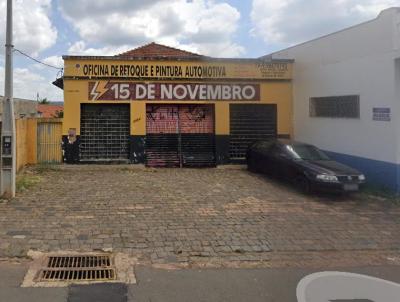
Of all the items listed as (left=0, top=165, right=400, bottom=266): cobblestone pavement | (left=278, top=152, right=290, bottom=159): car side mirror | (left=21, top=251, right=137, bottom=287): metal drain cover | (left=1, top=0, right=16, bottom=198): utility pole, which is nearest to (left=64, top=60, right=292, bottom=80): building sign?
(left=278, top=152, right=290, bottom=159): car side mirror

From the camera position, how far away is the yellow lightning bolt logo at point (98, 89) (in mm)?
16328

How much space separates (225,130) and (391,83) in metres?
6.72

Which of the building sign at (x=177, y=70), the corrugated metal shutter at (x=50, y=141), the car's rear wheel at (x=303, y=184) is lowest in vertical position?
the car's rear wheel at (x=303, y=184)

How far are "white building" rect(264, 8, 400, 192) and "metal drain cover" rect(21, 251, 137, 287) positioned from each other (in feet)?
26.5

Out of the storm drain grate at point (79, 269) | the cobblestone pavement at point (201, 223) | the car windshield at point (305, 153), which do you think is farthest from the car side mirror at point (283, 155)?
the storm drain grate at point (79, 269)

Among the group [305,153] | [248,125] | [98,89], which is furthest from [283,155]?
[98,89]

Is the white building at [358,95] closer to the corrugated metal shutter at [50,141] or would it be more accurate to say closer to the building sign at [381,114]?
the building sign at [381,114]

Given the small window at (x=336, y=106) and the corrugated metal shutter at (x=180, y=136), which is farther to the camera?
the corrugated metal shutter at (x=180, y=136)

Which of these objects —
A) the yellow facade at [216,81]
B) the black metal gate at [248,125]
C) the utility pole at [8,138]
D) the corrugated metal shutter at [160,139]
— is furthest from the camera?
the black metal gate at [248,125]

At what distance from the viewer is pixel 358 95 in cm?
1313

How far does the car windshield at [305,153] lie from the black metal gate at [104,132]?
6304 mm

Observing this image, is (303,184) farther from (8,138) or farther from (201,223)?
(8,138)

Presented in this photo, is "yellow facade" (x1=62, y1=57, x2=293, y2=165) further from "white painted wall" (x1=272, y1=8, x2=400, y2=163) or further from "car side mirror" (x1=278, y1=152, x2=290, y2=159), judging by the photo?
"car side mirror" (x1=278, y1=152, x2=290, y2=159)

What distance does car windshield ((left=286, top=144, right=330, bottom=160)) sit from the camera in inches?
502
